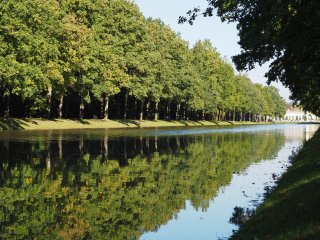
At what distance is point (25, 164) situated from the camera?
23.2 metres

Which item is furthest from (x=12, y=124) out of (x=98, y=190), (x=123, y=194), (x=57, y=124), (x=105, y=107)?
(x=123, y=194)

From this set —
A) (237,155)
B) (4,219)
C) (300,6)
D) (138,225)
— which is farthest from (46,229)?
(237,155)

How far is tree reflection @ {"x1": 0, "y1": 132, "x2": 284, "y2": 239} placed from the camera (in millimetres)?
12102

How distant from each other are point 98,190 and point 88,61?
54659 millimetres

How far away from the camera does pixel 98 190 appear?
17.0 metres

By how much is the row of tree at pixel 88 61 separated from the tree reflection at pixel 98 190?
89.1ft

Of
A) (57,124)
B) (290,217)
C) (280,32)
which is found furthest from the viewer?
(57,124)

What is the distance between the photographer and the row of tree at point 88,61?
54.2 meters

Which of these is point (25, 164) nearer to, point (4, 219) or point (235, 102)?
point (4, 219)

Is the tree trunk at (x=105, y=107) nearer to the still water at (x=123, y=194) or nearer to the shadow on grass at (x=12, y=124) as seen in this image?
the shadow on grass at (x=12, y=124)

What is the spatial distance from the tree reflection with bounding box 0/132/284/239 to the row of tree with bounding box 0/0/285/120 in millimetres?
27153

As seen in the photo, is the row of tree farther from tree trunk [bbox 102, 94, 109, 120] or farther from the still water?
the still water

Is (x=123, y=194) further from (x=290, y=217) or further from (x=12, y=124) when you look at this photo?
(x=12, y=124)

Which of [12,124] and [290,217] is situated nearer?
[290,217]
